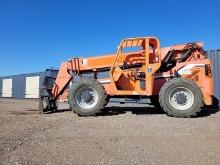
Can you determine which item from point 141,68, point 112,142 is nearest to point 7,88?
point 141,68

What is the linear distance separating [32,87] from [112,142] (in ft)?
86.9

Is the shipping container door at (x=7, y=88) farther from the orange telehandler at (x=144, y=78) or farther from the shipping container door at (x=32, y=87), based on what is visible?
the orange telehandler at (x=144, y=78)

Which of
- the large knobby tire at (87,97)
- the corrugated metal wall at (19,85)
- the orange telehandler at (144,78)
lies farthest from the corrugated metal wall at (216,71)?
the corrugated metal wall at (19,85)

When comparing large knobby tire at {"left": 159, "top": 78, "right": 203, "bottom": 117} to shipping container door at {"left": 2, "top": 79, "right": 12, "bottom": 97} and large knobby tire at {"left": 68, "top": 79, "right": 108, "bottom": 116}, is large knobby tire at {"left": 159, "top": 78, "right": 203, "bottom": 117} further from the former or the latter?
shipping container door at {"left": 2, "top": 79, "right": 12, "bottom": 97}

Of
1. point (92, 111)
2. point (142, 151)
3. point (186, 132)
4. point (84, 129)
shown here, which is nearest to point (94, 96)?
point (92, 111)

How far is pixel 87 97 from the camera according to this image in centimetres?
1106

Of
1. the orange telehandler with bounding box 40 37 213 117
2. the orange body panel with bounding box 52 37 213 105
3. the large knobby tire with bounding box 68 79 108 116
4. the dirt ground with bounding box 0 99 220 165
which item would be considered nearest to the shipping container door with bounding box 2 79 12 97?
the orange telehandler with bounding box 40 37 213 117

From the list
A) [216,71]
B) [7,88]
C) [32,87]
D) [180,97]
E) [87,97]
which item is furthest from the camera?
[7,88]

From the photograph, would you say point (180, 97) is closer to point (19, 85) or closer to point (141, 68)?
point (141, 68)

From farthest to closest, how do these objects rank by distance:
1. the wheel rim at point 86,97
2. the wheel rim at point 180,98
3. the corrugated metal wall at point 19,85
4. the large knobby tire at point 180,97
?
the corrugated metal wall at point 19,85 → the wheel rim at point 86,97 → the wheel rim at point 180,98 → the large knobby tire at point 180,97

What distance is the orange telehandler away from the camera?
10.4 meters

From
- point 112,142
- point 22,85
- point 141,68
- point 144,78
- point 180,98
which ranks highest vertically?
point 22,85

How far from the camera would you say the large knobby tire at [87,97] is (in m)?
10.8

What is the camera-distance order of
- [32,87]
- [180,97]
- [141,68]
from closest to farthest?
[180,97], [141,68], [32,87]
